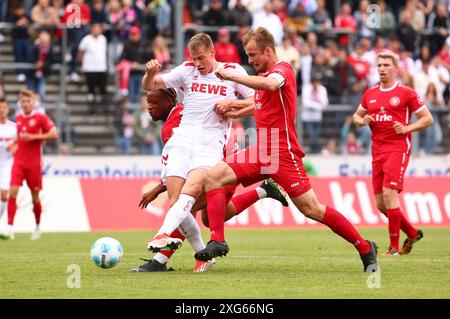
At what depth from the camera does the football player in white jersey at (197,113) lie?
12062mm

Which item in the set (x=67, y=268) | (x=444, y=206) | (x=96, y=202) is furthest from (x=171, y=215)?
(x=444, y=206)

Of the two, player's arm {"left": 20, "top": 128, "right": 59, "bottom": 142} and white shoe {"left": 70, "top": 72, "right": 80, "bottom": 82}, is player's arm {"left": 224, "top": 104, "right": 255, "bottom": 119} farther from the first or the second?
white shoe {"left": 70, "top": 72, "right": 80, "bottom": 82}

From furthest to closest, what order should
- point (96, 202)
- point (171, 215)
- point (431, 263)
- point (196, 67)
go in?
point (96, 202) → point (431, 263) → point (196, 67) → point (171, 215)

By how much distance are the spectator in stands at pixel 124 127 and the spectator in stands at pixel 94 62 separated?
2.84ft

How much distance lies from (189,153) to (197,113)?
1.69 ft

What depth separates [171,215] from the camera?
11.5 m

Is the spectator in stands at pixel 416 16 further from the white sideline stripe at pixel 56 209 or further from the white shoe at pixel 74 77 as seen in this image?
the white sideline stripe at pixel 56 209

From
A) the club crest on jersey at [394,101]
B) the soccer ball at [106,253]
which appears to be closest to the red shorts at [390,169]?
the club crest on jersey at [394,101]

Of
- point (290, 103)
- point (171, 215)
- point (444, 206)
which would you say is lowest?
point (444, 206)

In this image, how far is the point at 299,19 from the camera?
1172 inches

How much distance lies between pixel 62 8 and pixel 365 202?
32.5 ft

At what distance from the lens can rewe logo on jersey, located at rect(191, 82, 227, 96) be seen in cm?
1242

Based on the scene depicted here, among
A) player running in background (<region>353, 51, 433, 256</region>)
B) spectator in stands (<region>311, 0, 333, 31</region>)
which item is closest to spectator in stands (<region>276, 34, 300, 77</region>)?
spectator in stands (<region>311, 0, 333, 31</region>)

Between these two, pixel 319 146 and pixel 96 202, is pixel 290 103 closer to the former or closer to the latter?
pixel 96 202
